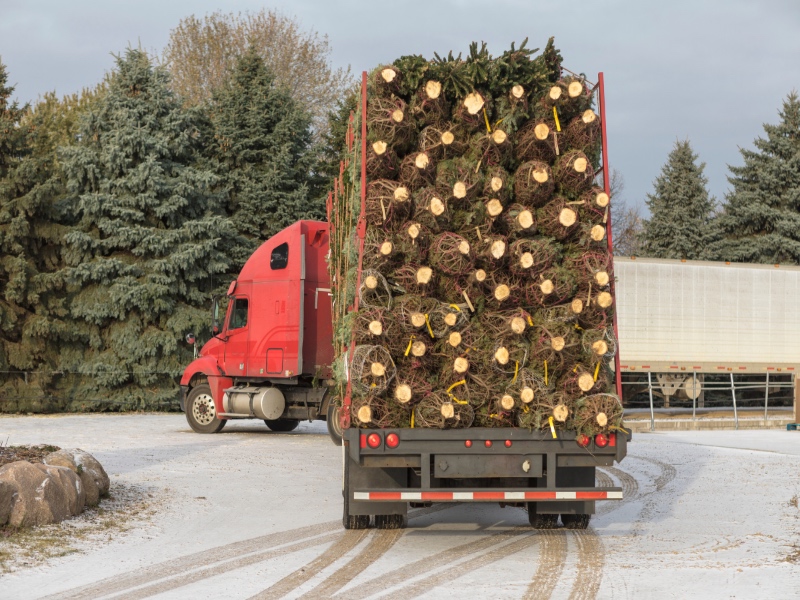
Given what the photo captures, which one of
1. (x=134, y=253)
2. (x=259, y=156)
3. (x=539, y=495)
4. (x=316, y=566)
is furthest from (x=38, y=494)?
(x=259, y=156)

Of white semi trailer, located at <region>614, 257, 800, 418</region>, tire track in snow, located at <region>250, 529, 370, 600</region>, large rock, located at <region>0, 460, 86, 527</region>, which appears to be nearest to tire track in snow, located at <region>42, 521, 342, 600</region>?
tire track in snow, located at <region>250, 529, 370, 600</region>

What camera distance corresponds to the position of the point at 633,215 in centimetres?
7294

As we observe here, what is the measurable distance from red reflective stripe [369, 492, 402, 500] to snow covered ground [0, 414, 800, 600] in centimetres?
48

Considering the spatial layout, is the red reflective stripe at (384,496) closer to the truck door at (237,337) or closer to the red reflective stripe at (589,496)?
the red reflective stripe at (589,496)

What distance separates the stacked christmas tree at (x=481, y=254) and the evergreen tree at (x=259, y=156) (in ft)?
84.2

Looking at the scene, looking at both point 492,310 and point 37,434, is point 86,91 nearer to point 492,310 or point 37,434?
point 37,434

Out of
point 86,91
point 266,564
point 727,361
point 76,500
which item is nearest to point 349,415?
point 266,564

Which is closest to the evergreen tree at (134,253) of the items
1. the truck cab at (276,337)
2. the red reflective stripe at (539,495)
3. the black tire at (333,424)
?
the truck cab at (276,337)

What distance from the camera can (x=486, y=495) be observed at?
916 cm

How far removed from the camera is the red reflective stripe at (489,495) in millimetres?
9148

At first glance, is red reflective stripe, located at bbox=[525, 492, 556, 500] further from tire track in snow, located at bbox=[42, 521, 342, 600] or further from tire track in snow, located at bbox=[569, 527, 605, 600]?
tire track in snow, located at bbox=[42, 521, 342, 600]

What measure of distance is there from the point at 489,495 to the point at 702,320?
23719 mm

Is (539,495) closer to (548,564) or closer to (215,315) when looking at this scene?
(548,564)

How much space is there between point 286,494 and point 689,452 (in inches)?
369
